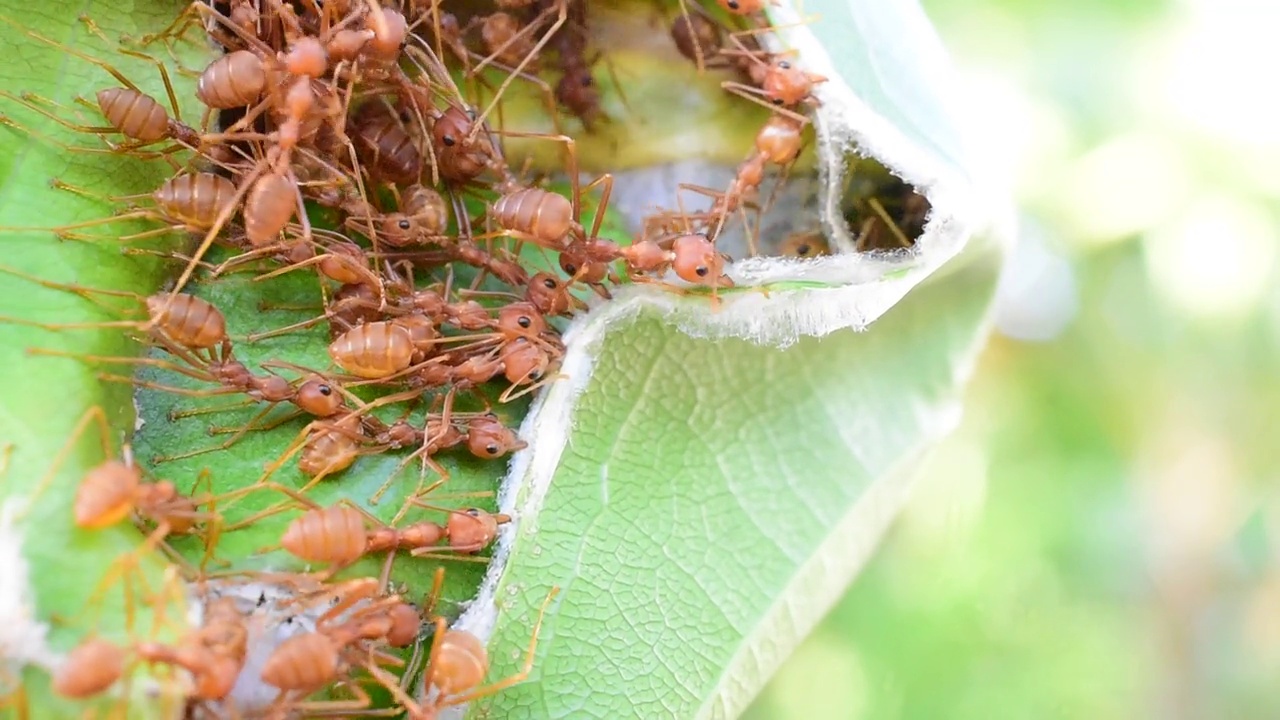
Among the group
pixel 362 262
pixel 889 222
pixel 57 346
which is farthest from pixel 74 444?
pixel 889 222

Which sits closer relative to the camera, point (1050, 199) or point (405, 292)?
point (405, 292)

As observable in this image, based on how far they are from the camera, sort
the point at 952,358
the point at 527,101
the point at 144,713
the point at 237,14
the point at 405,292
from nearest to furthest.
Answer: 1. the point at 144,713
2. the point at 237,14
3. the point at 405,292
4. the point at 527,101
5. the point at 952,358

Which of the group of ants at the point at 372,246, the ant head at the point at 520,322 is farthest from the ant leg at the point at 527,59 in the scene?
the ant head at the point at 520,322

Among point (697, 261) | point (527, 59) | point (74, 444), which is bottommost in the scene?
point (74, 444)

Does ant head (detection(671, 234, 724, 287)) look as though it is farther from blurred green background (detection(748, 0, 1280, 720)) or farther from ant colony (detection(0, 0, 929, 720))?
blurred green background (detection(748, 0, 1280, 720))

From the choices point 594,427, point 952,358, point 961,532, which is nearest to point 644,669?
point 594,427

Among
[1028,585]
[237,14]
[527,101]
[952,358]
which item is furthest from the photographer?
[1028,585]

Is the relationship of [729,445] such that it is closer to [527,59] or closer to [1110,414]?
[527,59]

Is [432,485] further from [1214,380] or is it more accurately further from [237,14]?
[1214,380]
